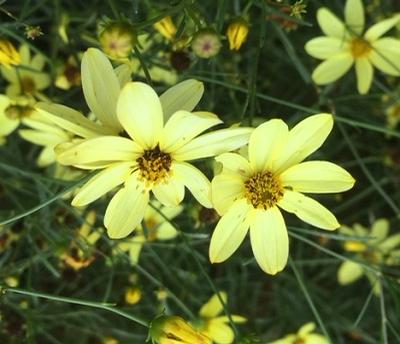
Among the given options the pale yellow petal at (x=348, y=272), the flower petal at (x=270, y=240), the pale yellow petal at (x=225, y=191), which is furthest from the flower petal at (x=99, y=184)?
the pale yellow petal at (x=348, y=272)

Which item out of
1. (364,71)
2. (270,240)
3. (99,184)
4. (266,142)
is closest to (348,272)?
(364,71)

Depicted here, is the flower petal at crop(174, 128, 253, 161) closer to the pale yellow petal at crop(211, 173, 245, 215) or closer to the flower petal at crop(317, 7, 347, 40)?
the pale yellow petal at crop(211, 173, 245, 215)


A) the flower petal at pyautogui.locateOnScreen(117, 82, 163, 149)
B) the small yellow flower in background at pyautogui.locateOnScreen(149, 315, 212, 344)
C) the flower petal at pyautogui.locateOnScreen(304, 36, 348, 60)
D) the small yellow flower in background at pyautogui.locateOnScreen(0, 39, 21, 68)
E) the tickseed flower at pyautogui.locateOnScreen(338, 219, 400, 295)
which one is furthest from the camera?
the tickseed flower at pyautogui.locateOnScreen(338, 219, 400, 295)

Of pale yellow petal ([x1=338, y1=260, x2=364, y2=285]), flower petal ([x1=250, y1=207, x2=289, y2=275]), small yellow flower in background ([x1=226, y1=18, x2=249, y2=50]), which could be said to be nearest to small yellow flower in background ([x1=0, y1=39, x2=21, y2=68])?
small yellow flower in background ([x1=226, y1=18, x2=249, y2=50])

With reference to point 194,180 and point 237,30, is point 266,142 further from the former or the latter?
point 237,30

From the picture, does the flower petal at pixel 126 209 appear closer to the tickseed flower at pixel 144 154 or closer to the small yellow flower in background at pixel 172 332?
the tickseed flower at pixel 144 154

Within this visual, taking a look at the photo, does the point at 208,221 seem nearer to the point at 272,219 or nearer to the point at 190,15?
the point at 272,219
